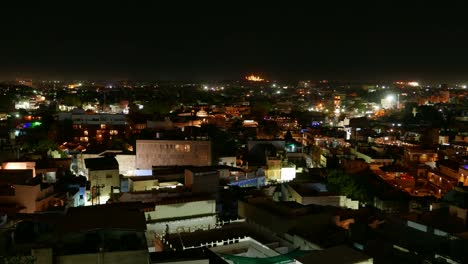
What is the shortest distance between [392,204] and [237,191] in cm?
368

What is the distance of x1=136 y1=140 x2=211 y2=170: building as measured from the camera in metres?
11.8

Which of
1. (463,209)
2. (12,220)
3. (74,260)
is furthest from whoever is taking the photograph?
(463,209)

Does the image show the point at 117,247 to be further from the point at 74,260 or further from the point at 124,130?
the point at 124,130

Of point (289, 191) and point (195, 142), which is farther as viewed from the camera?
point (195, 142)

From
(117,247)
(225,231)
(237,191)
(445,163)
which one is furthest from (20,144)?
(445,163)

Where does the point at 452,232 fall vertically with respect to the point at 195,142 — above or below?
below

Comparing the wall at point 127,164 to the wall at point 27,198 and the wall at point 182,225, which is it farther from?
the wall at point 182,225

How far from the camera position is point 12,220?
5883 mm


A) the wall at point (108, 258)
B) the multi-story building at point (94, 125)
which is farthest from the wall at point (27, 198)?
the multi-story building at point (94, 125)

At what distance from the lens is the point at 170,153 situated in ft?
38.9

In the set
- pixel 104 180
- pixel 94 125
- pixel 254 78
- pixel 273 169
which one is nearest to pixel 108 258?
pixel 104 180

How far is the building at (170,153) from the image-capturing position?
1180 cm

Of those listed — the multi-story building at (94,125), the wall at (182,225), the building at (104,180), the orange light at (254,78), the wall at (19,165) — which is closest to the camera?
the wall at (182,225)

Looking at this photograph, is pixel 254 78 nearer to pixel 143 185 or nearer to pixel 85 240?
pixel 143 185
